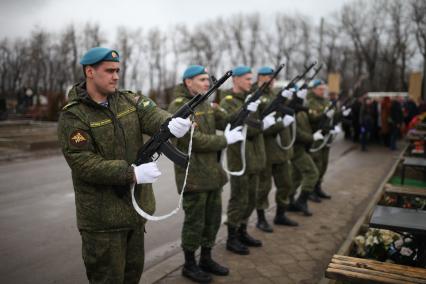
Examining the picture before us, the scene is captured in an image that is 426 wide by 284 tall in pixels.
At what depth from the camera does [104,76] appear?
298 centimetres

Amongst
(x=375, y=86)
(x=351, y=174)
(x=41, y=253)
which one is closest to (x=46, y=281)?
(x=41, y=253)

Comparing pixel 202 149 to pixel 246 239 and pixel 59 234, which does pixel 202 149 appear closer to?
pixel 246 239

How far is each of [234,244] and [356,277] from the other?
2391 millimetres

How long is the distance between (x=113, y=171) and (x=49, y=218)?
4367 mm

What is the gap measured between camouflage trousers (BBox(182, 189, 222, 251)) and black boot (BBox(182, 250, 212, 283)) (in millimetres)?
110

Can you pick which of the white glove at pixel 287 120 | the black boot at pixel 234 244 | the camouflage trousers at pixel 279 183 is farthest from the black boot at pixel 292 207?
the black boot at pixel 234 244

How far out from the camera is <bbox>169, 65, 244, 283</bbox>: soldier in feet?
14.0

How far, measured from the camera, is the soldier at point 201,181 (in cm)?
428

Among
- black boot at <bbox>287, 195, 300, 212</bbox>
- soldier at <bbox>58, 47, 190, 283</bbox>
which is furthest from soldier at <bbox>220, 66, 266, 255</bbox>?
soldier at <bbox>58, 47, 190, 283</bbox>

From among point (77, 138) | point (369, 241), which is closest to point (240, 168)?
point (369, 241)

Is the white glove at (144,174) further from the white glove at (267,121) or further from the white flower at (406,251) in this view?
the white glove at (267,121)

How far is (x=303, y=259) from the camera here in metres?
4.98

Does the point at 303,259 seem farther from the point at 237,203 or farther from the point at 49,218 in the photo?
the point at 49,218

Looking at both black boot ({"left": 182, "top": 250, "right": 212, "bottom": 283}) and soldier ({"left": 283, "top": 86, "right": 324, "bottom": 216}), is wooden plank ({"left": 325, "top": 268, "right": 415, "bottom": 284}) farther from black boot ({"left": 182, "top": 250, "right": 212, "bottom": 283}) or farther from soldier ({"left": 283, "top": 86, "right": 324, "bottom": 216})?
soldier ({"left": 283, "top": 86, "right": 324, "bottom": 216})
